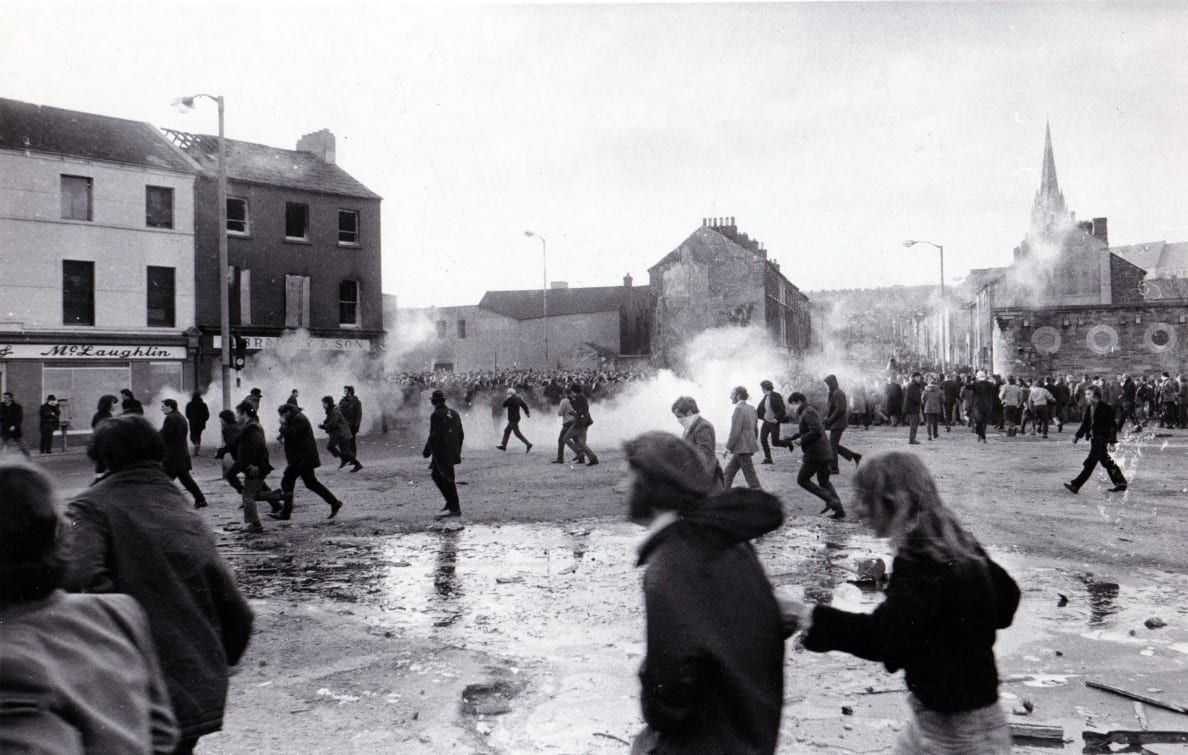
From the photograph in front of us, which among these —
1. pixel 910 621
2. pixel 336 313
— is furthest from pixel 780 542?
pixel 336 313

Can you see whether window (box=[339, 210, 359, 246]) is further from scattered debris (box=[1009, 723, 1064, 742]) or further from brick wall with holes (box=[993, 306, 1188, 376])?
scattered debris (box=[1009, 723, 1064, 742])

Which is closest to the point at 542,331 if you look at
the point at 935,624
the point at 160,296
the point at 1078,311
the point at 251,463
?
the point at 1078,311

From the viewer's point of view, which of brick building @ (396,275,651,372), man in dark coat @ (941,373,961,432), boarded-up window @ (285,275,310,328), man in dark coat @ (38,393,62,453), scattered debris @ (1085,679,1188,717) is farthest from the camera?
brick building @ (396,275,651,372)

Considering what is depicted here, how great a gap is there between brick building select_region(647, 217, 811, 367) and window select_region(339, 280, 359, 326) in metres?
20.8

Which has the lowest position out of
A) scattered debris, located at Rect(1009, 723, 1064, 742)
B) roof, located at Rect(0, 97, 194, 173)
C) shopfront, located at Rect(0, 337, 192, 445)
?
scattered debris, located at Rect(1009, 723, 1064, 742)

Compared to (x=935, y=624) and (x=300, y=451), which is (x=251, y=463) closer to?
(x=300, y=451)

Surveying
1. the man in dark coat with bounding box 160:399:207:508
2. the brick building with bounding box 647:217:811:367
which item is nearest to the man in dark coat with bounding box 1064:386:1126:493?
the man in dark coat with bounding box 160:399:207:508

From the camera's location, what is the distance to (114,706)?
1766 mm

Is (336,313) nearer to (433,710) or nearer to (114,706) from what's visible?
(433,710)

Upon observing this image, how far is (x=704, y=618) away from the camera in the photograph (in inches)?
87.2

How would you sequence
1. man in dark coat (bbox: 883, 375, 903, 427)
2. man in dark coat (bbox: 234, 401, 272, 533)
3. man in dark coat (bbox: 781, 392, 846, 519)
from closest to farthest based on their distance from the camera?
man in dark coat (bbox: 234, 401, 272, 533), man in dark coat (bbox: 781, 392, 846, 519), man in dark coat (bbox: 883, 375, 903, 427)

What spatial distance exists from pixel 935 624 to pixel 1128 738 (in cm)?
265

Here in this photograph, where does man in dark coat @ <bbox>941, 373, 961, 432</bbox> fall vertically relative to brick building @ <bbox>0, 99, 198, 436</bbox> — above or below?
below

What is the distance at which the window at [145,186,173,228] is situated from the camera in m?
27.2
